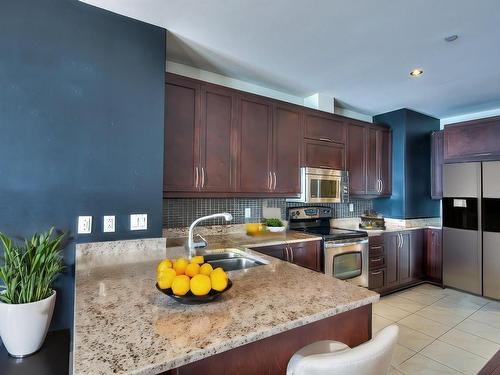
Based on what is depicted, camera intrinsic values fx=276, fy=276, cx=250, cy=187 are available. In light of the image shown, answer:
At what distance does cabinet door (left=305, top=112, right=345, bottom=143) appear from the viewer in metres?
3.25

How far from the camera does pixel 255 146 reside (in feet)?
9.35

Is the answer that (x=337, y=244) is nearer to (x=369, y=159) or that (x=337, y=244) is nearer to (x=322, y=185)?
(x=322, y=185)

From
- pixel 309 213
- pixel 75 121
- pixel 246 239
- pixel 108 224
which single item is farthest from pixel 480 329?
pixel 75 121

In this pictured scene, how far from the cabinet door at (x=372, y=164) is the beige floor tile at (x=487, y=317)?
175cm

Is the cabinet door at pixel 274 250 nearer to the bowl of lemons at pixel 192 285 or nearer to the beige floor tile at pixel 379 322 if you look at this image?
the beige floor tile at pixel 379 322

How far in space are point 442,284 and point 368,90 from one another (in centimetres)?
288

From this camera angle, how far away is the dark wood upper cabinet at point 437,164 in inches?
162

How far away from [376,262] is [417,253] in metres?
0.99

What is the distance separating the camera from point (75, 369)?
0.67m

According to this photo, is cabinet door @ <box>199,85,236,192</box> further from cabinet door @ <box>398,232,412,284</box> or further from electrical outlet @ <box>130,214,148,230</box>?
cabinet door @ <box>398,232,412,284</box>

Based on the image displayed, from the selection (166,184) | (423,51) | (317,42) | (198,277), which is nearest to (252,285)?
(198,277)

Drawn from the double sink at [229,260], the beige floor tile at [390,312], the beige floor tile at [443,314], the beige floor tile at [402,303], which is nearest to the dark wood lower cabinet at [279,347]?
the double sink at [229,260]

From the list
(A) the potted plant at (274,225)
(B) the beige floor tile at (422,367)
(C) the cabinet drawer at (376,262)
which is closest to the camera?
(B) the beige floor tile at (422,367)

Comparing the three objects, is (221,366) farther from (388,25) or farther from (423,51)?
(423,51)
